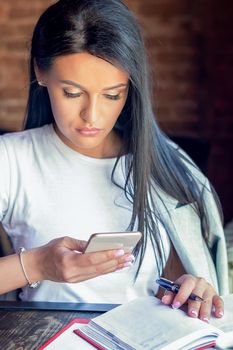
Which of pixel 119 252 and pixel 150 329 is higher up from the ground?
pixel 119 252

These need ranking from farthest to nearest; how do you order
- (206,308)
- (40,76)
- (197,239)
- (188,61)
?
(188,61)
(197,239)
(40,76)
(206,308)

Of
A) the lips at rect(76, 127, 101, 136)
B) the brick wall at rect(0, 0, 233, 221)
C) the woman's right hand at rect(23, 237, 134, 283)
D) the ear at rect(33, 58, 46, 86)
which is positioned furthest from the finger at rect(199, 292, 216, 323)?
the brick wall at rect(0, 0, 233, 221)

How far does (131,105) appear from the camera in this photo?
166cm

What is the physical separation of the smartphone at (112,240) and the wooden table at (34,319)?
0.56 feet

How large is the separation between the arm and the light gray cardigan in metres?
0.42

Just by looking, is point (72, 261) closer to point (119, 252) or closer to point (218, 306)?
point (119, 252)

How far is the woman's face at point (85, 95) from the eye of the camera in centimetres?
149

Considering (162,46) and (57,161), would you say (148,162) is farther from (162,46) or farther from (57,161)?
(162,46)

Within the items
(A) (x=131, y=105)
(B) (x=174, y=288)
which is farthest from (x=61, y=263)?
(A) (x=131, y=105)

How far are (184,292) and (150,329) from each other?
0.15m

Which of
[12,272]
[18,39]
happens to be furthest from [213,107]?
[12,272]

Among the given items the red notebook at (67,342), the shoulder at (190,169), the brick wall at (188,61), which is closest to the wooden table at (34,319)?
the red notebook at (67,342)

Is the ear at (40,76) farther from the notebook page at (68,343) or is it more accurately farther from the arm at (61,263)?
the notebook page at (68,343)

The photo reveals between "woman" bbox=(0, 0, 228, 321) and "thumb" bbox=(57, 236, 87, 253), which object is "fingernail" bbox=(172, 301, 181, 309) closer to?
"woman" bbox=(0, 0, 228, 321)
